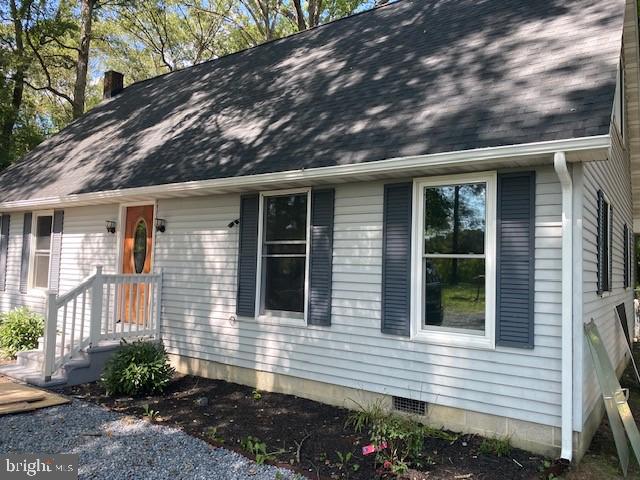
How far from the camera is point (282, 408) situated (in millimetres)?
5516

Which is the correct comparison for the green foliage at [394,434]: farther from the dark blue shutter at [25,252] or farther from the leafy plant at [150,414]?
the dark blue shutter at [25,252]

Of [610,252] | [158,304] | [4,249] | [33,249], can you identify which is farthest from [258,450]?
[4,249]

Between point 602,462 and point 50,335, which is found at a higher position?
point 50,335

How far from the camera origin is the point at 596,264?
514cm

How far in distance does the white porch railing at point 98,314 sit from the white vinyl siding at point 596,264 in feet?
18.4

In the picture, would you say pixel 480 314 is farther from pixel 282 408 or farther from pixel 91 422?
pixel 91 422

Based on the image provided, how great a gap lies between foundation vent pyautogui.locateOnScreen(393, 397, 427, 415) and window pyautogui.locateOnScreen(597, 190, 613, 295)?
231 cm

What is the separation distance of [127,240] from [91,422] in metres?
3.72

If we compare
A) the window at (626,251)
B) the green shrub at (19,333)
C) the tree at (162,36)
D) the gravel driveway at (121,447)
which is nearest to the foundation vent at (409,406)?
the gravel driveway at (121,447)

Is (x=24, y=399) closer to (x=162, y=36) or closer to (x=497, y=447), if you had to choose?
(x=497, y=447)

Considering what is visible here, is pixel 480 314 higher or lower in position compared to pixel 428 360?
higher

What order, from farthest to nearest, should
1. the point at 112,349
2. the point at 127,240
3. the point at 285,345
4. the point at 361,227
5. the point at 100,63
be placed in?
the point at 100,63 → the point at 127,240 → the point at 112,349 → the point at 285,345 → the point at 361,227

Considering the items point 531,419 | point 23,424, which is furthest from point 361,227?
point 23,424

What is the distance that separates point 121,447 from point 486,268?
3694 mm
